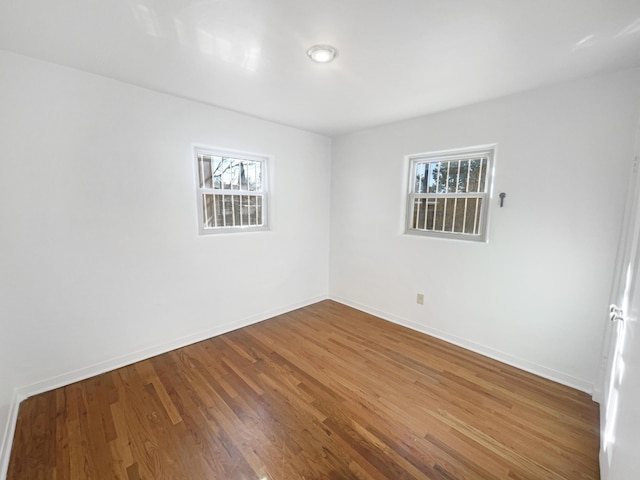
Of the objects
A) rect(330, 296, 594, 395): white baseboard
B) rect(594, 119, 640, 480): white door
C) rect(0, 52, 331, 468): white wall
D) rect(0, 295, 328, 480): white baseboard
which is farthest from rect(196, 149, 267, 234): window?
rect(594, 119, 640, 480): white door

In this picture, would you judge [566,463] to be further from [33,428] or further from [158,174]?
[158,174]

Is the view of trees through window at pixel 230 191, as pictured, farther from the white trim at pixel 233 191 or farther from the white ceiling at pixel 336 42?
the white ceiling at pixel 336 42

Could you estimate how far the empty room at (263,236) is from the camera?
4.65ft

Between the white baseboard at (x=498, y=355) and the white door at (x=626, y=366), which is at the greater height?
the white door at (x=626, y=366)

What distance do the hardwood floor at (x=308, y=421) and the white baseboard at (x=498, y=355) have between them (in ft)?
0.27

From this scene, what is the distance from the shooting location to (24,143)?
5.83ft

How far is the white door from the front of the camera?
0.96 m

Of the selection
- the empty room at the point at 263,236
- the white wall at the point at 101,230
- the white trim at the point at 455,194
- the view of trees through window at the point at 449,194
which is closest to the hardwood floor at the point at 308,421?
the empty room at the point at 263,236

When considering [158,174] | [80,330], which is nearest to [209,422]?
[80,330]

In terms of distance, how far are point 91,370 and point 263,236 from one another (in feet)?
6.25

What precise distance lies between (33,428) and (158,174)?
1.91 meters

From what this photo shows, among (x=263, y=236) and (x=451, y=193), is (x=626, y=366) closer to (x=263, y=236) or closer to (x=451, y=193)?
(x=451, y=193)

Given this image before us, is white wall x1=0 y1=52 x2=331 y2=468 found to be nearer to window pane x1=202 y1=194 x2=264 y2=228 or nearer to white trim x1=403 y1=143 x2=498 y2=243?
window pane x1=202 y1=194 x2=264 y2=228

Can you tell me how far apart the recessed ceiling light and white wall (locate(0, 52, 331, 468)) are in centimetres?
137
